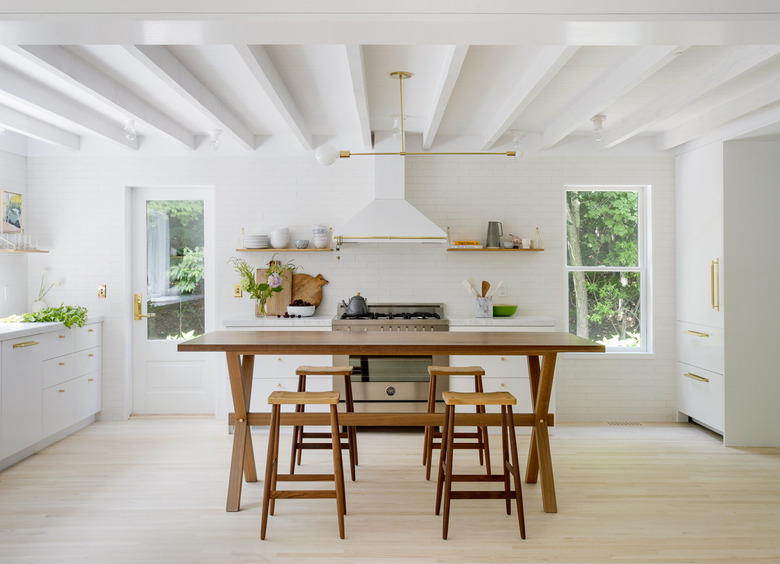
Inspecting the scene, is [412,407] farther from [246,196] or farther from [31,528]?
[31,528]

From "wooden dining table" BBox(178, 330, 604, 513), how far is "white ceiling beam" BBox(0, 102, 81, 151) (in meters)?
2.55

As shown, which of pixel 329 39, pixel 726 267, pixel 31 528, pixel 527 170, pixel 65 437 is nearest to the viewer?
pixel 329 39

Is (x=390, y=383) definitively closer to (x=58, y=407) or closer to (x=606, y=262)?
(x=606, y=262)

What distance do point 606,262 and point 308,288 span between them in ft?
9.90

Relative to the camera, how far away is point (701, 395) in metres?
5.50

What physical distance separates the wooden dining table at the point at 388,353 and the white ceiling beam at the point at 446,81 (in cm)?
160

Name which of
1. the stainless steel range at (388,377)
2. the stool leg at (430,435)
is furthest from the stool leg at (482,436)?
the stainless steel range at (388,377)

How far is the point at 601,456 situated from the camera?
190 inches

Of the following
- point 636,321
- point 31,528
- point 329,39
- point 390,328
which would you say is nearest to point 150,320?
point 390,328

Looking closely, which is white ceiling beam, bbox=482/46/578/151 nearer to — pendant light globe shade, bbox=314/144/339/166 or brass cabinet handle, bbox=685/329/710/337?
pendant light globe shade, bbox=314/144/339/166

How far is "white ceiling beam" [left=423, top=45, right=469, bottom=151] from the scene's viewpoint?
3330 millimetres

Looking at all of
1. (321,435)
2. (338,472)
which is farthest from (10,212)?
(338,472)

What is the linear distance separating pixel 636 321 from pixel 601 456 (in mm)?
1857

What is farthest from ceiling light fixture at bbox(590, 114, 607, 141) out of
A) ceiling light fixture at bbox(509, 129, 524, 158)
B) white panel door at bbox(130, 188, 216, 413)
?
white panel door at bbox(130, 188, 216, 413)
